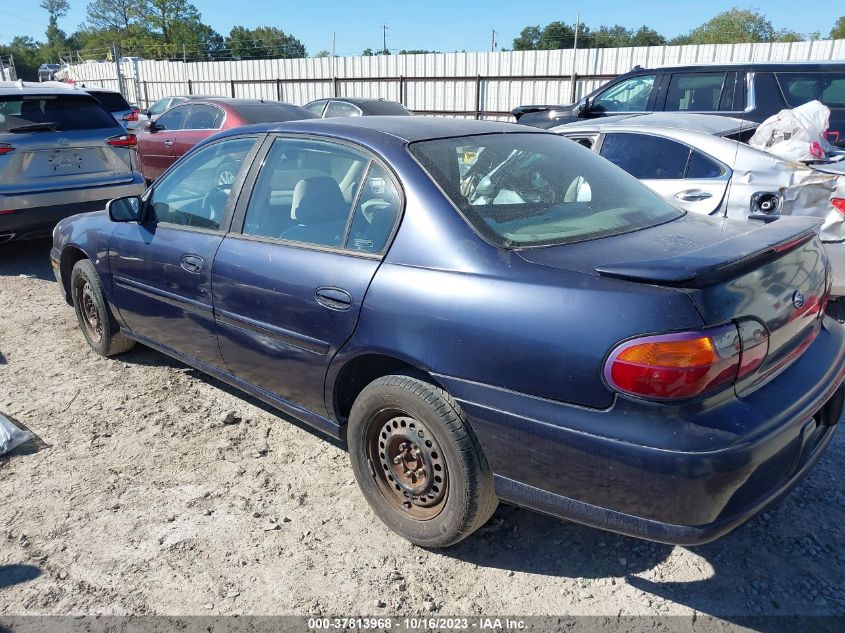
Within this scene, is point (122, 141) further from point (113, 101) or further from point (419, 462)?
point (113, 101)

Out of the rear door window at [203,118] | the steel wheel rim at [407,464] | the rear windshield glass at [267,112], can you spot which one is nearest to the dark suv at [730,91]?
the rear windshield glass at [267,112]

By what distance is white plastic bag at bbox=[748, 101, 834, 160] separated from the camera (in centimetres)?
528

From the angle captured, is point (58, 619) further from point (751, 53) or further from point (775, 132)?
point (751, 53)

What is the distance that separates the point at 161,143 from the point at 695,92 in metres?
7.52

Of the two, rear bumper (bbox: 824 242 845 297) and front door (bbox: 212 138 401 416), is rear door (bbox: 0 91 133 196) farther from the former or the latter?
rear bumper (bbox: 824 242 845 297)

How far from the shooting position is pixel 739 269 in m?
2.04

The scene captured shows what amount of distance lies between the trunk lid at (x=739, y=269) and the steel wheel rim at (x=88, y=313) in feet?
11.2

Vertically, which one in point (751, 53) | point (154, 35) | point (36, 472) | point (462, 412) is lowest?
point (36, 472)

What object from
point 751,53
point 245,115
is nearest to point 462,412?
point 245,115

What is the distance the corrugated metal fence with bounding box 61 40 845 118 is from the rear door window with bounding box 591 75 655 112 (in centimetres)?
758

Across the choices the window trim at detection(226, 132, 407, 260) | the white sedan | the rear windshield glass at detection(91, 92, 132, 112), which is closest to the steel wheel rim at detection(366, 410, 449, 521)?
the window trim at detection(226, 132, 407, 260)

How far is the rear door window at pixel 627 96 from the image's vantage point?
26.9 ft

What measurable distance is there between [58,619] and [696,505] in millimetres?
2188

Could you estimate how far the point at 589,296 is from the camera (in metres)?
2.01
